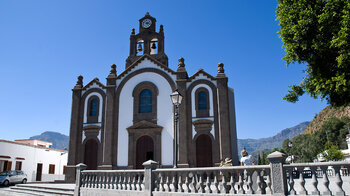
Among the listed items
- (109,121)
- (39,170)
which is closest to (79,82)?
(109,121)

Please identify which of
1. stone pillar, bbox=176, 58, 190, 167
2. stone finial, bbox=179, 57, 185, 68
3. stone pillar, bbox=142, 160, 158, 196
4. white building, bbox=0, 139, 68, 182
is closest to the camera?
stone pillar, bbox=142, 160, 158, 196

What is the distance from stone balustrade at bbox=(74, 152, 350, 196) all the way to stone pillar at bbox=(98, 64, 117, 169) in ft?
29.8

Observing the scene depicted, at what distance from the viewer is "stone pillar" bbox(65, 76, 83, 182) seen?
23672 mm

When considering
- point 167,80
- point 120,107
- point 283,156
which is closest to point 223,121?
point 167,80

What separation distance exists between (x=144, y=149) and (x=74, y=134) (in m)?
6.73

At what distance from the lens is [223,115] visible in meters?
21.9

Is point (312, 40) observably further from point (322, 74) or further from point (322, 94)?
point (322, 94)

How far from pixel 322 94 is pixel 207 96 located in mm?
12528

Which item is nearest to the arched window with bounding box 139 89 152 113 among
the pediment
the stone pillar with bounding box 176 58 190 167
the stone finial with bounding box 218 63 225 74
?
the pediment

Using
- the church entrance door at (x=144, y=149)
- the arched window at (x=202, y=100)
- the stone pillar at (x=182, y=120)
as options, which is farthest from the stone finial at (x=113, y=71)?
the arched window at (x=202, y=100)

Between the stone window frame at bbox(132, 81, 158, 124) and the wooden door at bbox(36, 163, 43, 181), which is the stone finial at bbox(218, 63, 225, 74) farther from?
the wooden door at bbox(36, 163, 43, 181)

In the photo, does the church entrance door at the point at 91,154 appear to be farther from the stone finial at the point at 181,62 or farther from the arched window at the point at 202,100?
the stone finial at the point at 181,62

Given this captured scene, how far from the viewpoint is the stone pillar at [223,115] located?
2108 centimetres

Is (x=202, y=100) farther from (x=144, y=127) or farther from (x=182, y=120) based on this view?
(x=144, y=127)
